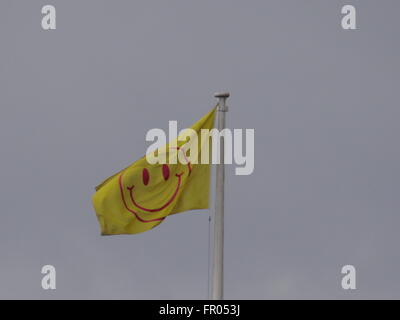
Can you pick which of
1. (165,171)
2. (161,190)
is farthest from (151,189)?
(165,171)

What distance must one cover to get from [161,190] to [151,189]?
0.30m

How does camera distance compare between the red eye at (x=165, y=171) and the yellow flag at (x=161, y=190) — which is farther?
the red eye at (x=165, y=171)

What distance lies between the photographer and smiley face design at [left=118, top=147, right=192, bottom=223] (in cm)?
4034

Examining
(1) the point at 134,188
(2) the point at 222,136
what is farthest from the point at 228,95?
(1) the point at 134,188

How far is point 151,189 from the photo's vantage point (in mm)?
40562

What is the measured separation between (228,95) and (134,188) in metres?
3.65

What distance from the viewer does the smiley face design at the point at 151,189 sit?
4034cm

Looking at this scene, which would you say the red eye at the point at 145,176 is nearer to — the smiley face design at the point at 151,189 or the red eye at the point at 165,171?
the smiley face design at the point at 151,189

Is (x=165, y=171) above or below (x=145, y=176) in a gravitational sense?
above

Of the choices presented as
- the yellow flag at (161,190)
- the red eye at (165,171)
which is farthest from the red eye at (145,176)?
the red eye at (165,171)

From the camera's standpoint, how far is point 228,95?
3956 centimetres

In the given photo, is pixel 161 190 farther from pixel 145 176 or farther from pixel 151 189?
pixel 145 176
